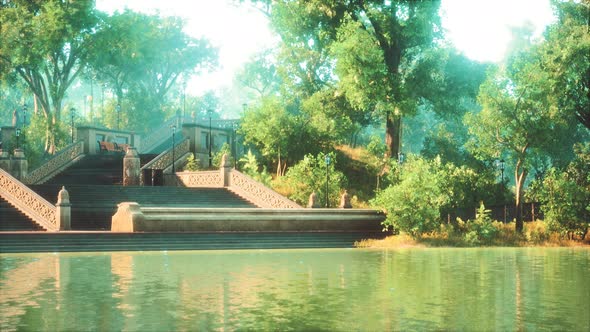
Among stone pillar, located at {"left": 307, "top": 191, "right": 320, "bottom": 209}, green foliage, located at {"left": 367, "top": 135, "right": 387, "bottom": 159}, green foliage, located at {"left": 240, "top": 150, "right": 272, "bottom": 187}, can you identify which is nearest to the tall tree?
green foliage, located at {"left": 367, "top": 135, "right": 387, "bottom": 159}

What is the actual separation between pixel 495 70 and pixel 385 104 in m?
7.45

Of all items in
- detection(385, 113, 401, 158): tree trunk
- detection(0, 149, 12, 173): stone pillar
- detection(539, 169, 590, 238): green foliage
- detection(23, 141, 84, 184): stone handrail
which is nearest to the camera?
detection(539, 169, 590, 238): green foliage

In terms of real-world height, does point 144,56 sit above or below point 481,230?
above

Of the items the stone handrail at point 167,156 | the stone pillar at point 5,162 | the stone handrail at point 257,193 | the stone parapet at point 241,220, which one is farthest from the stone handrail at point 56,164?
the stone parapet at point 241,220

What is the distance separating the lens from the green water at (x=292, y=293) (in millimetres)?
11234

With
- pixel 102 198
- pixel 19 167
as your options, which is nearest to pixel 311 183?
pixel 102 198

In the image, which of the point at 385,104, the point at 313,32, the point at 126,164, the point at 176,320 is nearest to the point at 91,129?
the point at 126,164

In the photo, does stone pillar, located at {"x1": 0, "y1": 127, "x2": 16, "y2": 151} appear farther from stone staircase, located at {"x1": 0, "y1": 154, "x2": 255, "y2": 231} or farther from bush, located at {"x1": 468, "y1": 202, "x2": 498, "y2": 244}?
bush, located at {"x1": 468, "y1": 202, "x2": 498, "y2": 244}

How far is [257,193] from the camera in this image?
40.0 meters

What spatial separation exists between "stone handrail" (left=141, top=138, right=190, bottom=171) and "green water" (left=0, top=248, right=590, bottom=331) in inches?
912

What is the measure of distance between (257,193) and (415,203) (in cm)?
999

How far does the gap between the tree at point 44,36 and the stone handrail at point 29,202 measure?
20.5 meters

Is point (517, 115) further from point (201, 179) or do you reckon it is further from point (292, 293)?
point (292, 293)

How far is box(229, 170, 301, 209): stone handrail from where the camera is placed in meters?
37.8
